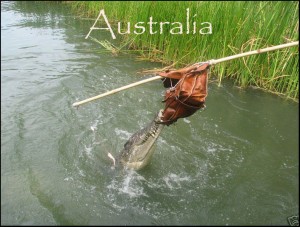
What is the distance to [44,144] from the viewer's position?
4.62 meters

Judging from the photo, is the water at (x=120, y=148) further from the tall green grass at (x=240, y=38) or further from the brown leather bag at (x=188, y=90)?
the brown leather bag at (x=188, y=90)

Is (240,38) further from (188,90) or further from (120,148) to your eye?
(188,90)

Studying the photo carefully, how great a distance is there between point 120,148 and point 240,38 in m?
3.35

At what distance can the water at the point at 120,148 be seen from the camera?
11.9ft

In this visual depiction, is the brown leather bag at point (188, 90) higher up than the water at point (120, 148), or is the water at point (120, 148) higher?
the brown leather bag at point (188, 90)

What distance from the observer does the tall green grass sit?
609cm

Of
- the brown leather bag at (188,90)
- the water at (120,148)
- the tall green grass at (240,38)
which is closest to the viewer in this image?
the brown leather bag at (188,90)

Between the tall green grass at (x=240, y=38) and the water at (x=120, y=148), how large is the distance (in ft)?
1.25

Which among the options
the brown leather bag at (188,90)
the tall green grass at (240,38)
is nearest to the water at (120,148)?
the tall green grass at (240,38)

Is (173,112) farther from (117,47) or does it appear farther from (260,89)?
(117,47)

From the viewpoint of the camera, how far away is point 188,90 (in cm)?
309

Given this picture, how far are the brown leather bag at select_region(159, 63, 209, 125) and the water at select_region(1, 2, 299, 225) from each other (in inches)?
45.8

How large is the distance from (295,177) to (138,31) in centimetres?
510

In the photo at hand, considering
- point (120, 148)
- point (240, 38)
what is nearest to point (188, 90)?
point (120, 148)
